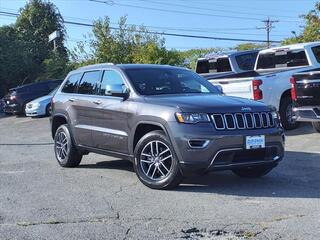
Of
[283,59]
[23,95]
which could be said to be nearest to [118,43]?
[23,95]

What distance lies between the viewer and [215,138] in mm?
6852

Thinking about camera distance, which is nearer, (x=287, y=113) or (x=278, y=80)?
(x=278, y=80)

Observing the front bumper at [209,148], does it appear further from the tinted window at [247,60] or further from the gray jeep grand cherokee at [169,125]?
Answer: the tinted window at [247,60]

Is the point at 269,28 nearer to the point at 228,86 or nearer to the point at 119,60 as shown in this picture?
the point at 119,60

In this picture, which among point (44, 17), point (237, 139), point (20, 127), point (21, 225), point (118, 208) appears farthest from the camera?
point (44, 17)

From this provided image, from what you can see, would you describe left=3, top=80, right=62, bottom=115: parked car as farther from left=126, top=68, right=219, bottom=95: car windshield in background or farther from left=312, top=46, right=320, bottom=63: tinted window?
left=126, top=68, right=219, bottom=95: car windshield in background

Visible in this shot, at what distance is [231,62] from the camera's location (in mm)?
15727

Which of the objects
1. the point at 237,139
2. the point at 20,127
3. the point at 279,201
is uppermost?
the point at 237,139

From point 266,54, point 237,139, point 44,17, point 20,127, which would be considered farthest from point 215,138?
point 44,17

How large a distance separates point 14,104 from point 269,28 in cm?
4920

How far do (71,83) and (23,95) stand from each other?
16.9 m

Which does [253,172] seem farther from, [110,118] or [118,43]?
[118,43]

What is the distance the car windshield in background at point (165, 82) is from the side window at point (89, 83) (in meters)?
0.85

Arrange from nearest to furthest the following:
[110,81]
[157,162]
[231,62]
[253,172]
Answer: [157,162] → [253,172] → [110,81] → [231,62]
